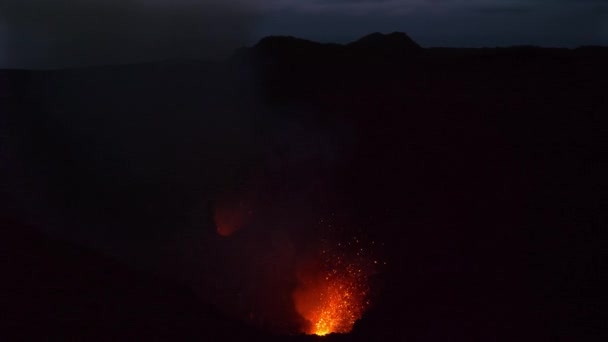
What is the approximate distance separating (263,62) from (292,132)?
6.27m

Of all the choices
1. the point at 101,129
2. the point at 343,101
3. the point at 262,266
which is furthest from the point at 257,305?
the point at 101,129

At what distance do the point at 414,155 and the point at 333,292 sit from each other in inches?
100.0

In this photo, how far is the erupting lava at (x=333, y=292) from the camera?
865 cm

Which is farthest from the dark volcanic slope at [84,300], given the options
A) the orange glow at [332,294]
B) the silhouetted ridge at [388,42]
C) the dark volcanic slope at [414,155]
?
the silhouetted ridge at [388,42]

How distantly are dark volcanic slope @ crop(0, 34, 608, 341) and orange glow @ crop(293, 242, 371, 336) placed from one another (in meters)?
0.60

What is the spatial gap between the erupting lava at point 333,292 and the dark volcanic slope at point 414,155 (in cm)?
56

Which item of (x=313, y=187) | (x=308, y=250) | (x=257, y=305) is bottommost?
(x=257, y=305)

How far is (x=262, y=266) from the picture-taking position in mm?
10078

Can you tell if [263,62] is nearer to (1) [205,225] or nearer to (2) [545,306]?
→ (1) [205,225]

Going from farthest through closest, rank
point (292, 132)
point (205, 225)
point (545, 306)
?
point (292, 132)
point (205, 225)
point (545, 306)

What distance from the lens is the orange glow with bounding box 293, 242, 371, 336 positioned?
8.65 metres

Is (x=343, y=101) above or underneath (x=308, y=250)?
above

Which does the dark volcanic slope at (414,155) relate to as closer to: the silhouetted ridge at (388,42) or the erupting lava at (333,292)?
the erupting lava at (333,292)

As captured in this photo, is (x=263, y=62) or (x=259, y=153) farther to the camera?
(x=263, y=62)
